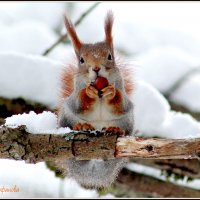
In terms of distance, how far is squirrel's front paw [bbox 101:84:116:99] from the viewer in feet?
6.35

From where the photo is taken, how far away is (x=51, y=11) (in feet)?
13.6

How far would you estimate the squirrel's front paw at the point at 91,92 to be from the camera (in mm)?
1933

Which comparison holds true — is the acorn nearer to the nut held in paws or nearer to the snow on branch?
the nut held in paws

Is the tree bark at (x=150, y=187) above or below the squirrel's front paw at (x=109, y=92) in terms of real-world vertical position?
below

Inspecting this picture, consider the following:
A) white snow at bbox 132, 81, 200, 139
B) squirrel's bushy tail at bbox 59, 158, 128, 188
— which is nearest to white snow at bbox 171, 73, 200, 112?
white snow at bbox 132, 81, 200, 139

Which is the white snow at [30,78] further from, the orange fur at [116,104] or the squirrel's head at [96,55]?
the orange fur at [116,104]

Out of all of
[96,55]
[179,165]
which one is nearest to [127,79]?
[96,55]

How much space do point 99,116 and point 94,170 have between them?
256 mm

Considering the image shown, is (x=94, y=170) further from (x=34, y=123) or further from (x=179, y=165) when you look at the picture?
(x=179, y=165)

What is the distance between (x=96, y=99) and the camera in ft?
6.41

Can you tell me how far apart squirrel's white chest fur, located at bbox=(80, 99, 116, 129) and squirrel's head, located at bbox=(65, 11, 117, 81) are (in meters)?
0.11

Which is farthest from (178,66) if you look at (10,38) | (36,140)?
(36,140)

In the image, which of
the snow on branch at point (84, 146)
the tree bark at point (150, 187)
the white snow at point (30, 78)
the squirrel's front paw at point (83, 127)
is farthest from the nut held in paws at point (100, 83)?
the tree bark at point (150, 187)

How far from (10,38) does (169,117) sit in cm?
139
